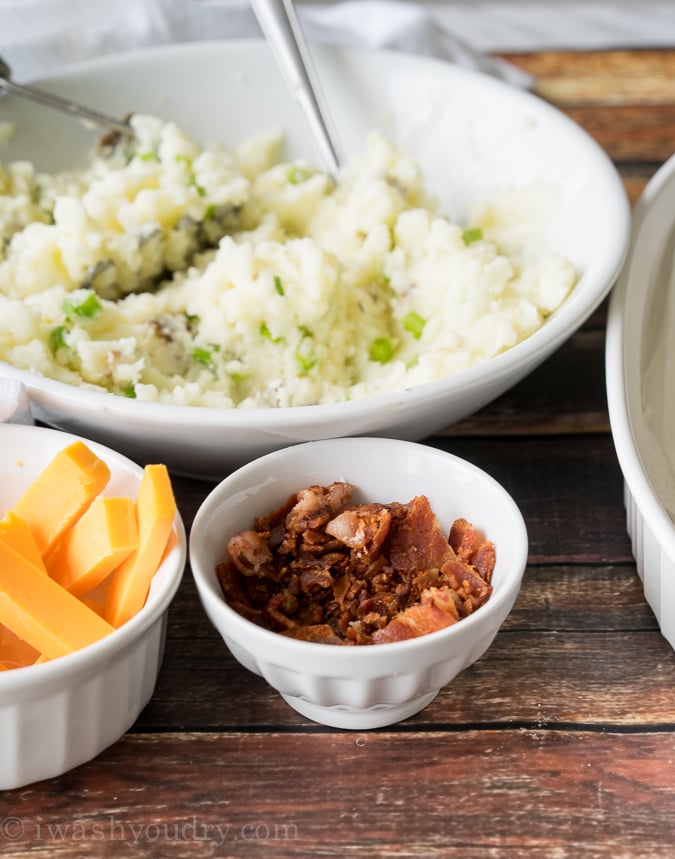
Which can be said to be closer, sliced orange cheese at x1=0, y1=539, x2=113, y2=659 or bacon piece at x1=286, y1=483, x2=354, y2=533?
sliced orange cheese at x1=0, y1=539, x2=113, y2=659

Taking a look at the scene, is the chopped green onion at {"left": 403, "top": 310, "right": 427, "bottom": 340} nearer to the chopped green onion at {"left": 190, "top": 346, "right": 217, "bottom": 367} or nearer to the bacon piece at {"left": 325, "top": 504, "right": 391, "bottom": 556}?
the chopped green onion at {"left": 190, "top": 346, "right": 217, "bottom": 367}

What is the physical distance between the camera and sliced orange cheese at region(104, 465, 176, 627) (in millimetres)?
1398

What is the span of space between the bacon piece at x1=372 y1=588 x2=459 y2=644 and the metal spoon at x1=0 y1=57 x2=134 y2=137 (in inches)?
59.4

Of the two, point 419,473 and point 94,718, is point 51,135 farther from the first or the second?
point 94,718

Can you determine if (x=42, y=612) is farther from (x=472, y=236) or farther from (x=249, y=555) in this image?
(x=472, y=236)

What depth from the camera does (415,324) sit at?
200cm

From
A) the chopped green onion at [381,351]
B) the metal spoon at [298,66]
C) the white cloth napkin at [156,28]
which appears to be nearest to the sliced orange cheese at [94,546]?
the chopped green onion at [381,351]

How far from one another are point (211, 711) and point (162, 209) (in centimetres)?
109

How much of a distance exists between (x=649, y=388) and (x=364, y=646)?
86 centimetres

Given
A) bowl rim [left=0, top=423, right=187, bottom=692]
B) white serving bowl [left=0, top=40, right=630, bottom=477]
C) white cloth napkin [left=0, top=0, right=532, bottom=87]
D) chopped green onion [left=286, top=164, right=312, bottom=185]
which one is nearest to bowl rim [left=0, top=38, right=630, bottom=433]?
white serving bowl [left=0, top=40, right=630, bottom=477]

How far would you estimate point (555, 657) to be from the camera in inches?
63.3

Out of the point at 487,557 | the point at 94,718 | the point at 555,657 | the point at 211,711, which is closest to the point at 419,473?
the point at 487,557

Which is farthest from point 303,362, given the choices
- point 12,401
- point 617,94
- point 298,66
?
point 617,94

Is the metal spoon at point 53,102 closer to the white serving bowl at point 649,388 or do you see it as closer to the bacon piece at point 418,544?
the white serving bowl at point 649,388
